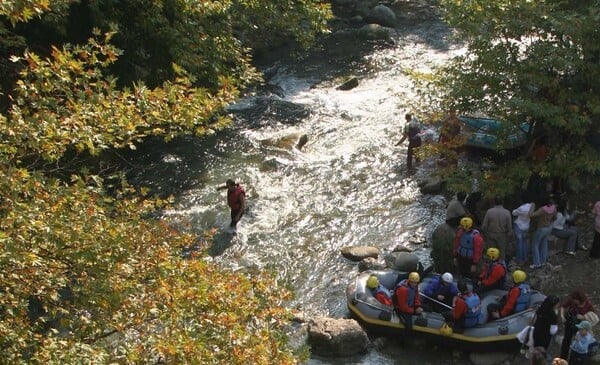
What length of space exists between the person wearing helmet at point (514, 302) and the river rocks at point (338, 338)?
2185mm

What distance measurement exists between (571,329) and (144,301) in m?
6.51

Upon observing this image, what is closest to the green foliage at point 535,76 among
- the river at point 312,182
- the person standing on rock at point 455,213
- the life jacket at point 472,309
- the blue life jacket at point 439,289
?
the person standing on rock at point 455,213

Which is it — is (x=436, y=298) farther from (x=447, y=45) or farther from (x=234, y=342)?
(x=447, y=45)

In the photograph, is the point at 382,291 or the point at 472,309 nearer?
the point at 472,309

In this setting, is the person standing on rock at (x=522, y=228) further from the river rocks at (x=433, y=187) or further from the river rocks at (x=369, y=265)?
the river rocks at (x=433, y=187)

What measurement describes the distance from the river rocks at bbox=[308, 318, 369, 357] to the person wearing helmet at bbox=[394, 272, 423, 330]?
0.74 metres

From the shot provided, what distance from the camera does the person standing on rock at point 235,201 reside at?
47.2 feet

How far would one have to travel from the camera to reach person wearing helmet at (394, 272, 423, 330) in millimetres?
10930

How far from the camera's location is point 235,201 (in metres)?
14.5

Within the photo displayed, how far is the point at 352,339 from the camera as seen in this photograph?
10.9 m

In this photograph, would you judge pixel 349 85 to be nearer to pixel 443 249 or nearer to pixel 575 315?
pixel 443 249

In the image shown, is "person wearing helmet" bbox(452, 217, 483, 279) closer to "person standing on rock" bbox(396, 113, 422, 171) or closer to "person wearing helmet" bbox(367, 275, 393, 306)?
"person wearing helmet" bbox(367, 275, 393, 306)

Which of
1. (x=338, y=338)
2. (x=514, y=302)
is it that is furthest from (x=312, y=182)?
(x=514, y=302)

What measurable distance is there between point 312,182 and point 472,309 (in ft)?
23.5
